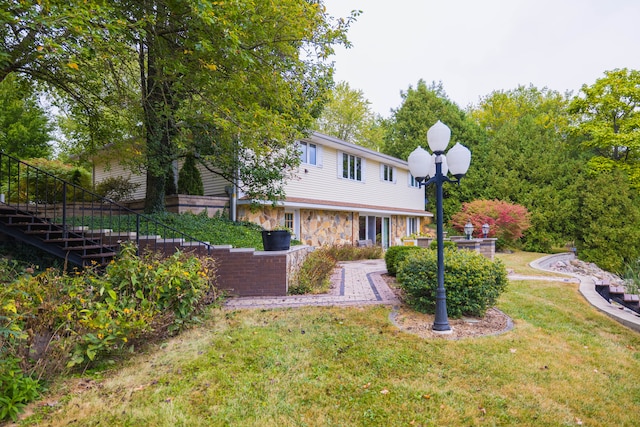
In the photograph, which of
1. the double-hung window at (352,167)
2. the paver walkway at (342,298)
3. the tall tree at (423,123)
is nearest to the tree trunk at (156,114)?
the paver walkway at (342,298)

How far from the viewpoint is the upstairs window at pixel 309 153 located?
1367 centimetres

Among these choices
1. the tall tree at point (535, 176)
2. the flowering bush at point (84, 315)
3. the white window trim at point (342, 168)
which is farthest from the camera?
the tall tree at point (535, 176)

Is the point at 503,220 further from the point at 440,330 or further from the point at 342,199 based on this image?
the point at 440,330

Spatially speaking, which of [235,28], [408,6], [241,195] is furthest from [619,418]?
[408,6]

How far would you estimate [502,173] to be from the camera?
21.3 meters

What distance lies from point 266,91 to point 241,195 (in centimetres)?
514

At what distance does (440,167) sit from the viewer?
5.25 metres

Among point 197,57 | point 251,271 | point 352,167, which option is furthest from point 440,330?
point 352,167

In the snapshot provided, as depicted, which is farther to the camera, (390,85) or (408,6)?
(390,85)

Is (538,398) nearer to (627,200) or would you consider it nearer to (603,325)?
(603,325)

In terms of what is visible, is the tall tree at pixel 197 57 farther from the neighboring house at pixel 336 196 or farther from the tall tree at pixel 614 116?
the tall tree at pixel 614 116

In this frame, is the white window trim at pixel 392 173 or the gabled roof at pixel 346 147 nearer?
the gabled roof at pixel 346 147

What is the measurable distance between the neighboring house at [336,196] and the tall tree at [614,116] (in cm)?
1026

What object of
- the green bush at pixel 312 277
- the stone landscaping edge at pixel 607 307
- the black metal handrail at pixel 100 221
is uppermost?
the black metal handrail at pixel 100 221
